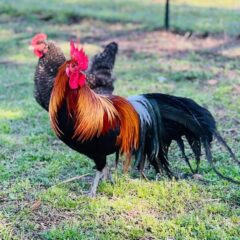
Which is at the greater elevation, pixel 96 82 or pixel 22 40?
pixel 96 82

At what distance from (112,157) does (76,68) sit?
182 centimetres

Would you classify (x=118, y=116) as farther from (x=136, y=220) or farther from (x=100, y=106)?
(x=136, y=220)

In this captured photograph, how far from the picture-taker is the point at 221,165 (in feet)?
Result: 18.6

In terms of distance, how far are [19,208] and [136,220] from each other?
41.6 inches

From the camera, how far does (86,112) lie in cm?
452

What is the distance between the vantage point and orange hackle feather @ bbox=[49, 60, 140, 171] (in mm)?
4504

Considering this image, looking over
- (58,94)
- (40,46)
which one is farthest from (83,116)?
(40,46)

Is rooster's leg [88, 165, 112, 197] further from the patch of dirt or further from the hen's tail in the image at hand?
the patch of dirt

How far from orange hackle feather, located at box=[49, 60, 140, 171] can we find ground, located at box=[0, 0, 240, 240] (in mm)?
659

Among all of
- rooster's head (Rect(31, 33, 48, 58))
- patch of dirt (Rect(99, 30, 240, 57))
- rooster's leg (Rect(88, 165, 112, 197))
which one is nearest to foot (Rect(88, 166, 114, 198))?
rooster's leg (Rect(88, 165, 112, 197))

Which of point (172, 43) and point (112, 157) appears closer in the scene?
point (112, 157)

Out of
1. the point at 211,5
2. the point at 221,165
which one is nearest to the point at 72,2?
the point at 211,5

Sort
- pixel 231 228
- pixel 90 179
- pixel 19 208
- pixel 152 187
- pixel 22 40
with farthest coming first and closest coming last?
pixel 22 40 → pixel 90 179 → pixel 152 187 → pixel 19 208 → pixel 231 228

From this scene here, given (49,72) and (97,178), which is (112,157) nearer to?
(97,178)
